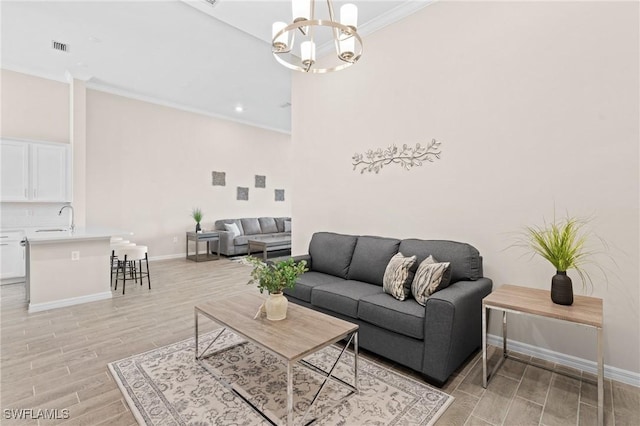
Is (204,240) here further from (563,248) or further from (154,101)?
(563,248)

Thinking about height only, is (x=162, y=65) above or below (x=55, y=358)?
above

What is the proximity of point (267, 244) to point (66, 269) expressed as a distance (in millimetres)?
3498

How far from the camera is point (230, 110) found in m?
7.24

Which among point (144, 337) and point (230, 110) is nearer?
point (144, 337)

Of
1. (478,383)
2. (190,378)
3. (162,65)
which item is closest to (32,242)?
(190,378)

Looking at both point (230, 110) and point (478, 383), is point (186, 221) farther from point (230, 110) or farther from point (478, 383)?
point (478, 383)

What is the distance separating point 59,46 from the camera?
14.3 ft

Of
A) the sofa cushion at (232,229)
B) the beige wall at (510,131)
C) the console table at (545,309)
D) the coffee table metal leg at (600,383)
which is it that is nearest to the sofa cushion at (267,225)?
the sofa cushion at (232,229)

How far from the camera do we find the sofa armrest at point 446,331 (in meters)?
2.12

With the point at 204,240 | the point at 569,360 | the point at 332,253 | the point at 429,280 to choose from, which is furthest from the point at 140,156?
the point at 569,360

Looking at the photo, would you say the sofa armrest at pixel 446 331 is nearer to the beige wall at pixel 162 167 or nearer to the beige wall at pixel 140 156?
the beige wall at pixel 140 156

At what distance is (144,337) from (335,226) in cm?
248

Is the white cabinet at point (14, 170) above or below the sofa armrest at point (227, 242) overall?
above

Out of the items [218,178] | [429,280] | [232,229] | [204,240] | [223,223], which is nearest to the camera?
[429,280]
